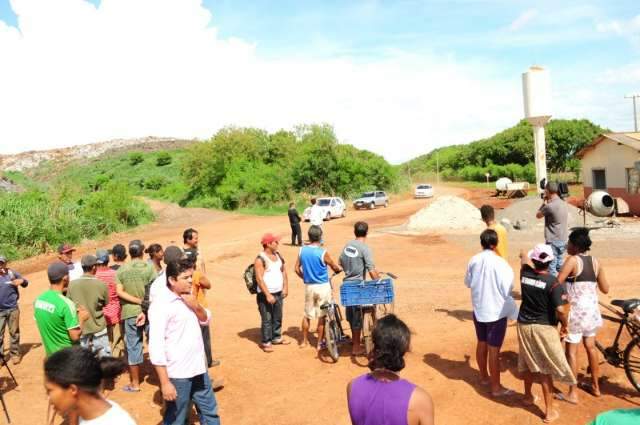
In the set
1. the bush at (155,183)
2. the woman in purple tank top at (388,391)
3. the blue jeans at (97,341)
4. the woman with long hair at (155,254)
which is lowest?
the blue jeans at (97,341)

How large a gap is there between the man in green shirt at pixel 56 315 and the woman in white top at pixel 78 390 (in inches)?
116

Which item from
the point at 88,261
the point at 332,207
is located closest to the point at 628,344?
the point at 88,261

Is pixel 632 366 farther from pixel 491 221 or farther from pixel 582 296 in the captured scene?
pixel 491 221

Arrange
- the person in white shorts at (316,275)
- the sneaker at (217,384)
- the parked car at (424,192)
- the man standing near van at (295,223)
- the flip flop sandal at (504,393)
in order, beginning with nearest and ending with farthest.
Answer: the flip flop sandal at (504,393) → the sneaker at (217,384) → the person in white shorts at (316,275) → the man standing near van at (295,223) → the parked car at (424,192)

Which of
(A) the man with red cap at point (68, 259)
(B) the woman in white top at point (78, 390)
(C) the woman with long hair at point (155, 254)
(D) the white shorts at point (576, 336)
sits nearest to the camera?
(B) the woman in white top at point (78, 390)

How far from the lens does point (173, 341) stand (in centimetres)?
449

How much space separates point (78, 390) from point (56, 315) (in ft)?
A: 10.1

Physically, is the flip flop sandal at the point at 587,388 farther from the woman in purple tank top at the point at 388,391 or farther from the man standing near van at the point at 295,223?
the man standing near van at the point at 295,223

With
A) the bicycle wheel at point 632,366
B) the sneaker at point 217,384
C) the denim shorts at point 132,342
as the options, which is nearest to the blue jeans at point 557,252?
the bicycle wheel at point 632,366

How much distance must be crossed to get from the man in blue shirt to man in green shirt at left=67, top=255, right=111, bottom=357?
2.91 meters

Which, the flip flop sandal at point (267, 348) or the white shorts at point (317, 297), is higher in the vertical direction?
the white shorts at point (317, 297)

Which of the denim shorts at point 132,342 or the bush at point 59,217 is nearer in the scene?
the denim shorts at point 132,342

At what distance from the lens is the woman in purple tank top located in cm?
285

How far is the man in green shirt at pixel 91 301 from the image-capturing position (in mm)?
6355
